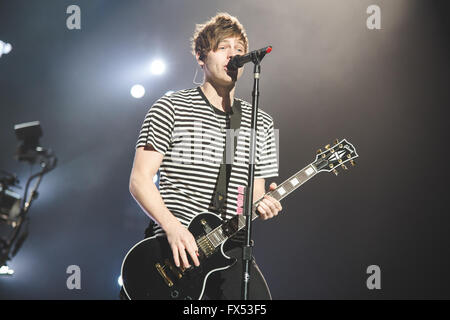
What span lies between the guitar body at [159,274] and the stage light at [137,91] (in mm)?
1350

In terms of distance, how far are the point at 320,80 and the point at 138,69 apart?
1385 millimetres

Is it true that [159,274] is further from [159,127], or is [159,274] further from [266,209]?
[159,127]

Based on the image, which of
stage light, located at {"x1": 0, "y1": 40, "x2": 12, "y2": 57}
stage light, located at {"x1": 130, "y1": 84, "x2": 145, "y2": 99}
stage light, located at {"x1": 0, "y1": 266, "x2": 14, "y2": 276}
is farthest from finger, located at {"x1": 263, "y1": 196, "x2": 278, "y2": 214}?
stage light, located at {"x1": 0, "y1": 40, "x2": 12, "y2": 57}

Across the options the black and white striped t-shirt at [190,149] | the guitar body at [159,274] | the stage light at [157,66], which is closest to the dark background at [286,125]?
the stage light at [157,66]

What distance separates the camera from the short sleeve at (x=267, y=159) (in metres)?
2.50

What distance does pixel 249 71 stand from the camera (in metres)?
3.14

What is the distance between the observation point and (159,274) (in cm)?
195

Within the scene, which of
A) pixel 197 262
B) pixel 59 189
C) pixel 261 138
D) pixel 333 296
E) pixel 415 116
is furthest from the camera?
pixel 415 116

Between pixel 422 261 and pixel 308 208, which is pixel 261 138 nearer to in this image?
pixel 308 208

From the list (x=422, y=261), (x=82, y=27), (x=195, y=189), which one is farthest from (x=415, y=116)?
(x=82, y=27)

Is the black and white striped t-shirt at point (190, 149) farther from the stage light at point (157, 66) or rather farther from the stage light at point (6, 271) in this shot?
the stage light at point (6, 271)

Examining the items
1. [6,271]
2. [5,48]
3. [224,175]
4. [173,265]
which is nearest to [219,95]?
[224,175]

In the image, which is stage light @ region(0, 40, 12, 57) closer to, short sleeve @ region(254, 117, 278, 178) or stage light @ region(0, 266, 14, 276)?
stage light @ region(0, 266, 14, 276)

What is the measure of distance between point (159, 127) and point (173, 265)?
72 centimetres
